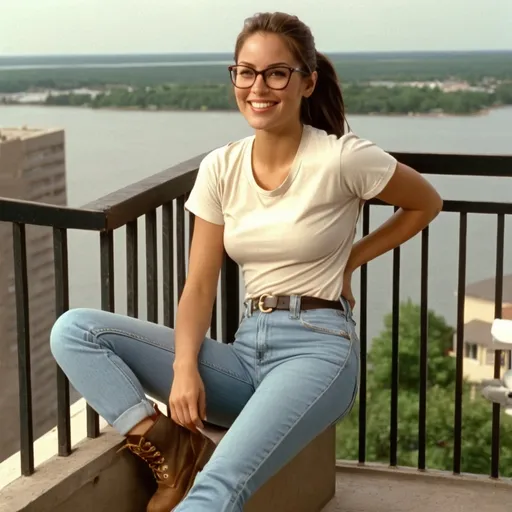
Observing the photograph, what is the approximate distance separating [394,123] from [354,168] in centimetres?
3360

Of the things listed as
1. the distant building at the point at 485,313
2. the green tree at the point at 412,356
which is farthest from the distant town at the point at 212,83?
the distant building at the point at 485,313

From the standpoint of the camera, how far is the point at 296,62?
5.58 ft

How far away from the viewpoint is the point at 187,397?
1.63 metres

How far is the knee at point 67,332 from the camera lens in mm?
1655

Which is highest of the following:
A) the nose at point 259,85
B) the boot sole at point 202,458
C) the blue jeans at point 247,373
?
the nose at point 259,85

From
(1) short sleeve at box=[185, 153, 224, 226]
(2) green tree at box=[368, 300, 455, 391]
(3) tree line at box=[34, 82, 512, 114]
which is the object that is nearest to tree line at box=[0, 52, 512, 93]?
(3) tree line at box=[34, 82, 512, 114]

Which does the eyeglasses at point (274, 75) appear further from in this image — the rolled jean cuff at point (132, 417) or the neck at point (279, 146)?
the rolled jean cuff at point (132, 417)

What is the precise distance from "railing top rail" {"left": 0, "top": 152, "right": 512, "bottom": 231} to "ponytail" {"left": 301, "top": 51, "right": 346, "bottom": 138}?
0.35 metres

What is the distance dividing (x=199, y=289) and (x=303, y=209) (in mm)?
257

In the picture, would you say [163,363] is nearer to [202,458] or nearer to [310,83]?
[202,458]

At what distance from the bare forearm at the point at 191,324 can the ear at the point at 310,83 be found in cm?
43

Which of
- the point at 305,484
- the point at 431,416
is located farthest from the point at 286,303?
the point at 431,416

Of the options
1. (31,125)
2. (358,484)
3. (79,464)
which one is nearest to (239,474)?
(79,464)

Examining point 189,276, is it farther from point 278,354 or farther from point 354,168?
point 354,168
